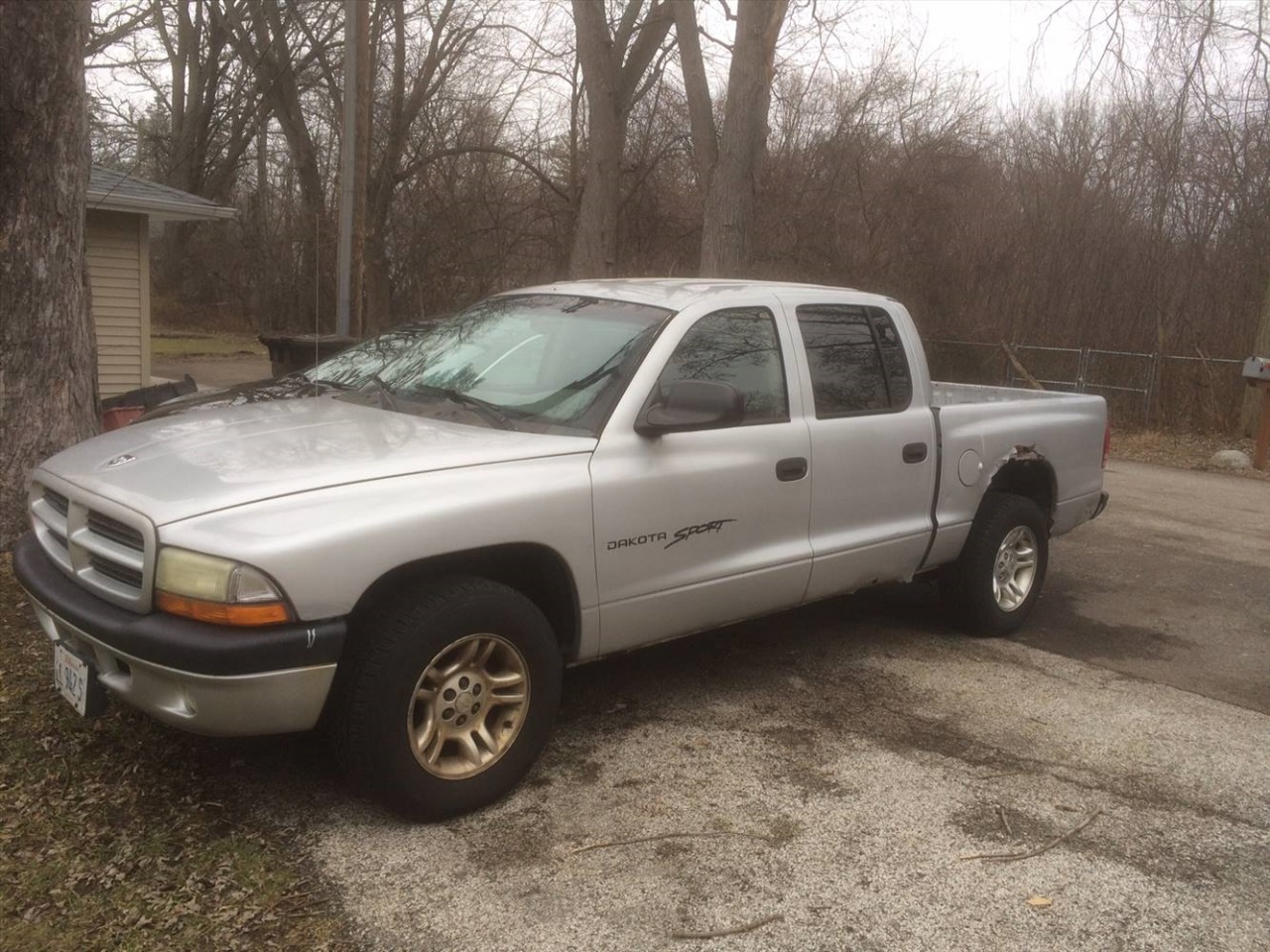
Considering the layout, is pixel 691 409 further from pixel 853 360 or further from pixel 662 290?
pixel 853 360

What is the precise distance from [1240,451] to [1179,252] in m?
3.86

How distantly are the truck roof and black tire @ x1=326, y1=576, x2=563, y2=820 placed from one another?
4.94 ft

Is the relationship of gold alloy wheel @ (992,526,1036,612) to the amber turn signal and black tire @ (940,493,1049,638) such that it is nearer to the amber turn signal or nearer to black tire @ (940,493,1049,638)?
black tire @ (940,493,1049,638)

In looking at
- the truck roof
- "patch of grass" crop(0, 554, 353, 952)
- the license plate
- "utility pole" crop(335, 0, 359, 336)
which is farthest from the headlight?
"utility pole" crop(335, 0, 359, 336)

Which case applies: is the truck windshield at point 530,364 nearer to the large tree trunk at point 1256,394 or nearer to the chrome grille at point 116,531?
the chrome grille at point 116,531

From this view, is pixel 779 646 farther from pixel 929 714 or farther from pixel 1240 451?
pixel 1240 451

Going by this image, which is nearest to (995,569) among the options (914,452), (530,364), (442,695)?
(914,452)

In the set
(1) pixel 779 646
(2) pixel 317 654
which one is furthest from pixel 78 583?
(1) pixel 779 646

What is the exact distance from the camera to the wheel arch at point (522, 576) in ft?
10.8

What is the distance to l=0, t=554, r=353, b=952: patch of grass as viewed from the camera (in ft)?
9.23

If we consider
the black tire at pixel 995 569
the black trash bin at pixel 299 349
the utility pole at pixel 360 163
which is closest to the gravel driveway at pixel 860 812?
the black tire at pixel 995 569

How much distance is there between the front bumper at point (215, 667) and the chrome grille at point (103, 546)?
0.21 feet

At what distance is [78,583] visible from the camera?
332 cm

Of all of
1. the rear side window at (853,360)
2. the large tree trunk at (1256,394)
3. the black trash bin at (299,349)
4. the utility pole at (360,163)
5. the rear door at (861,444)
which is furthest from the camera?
the large tree trunk at (1256,394)
